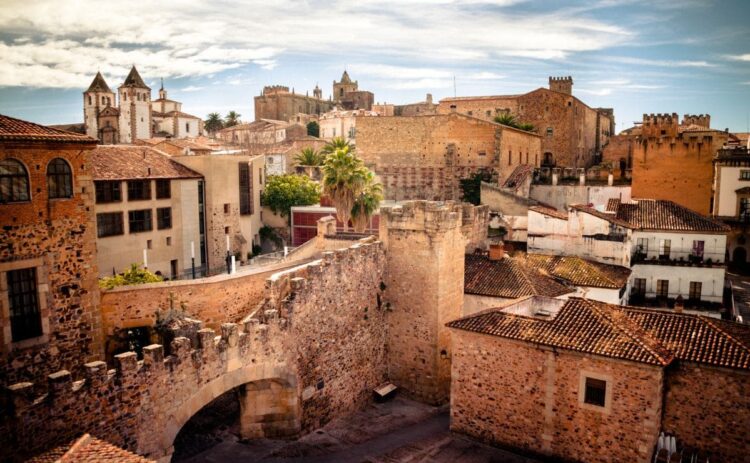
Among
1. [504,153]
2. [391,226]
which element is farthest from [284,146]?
[391,226]

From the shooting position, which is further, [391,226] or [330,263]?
[391,226]

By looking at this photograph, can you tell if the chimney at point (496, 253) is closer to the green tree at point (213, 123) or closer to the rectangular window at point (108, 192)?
the rectangular window at point (108, 192)

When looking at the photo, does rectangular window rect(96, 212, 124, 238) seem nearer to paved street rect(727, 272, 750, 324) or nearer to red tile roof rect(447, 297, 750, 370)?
red tile roof rect(447, 297, 750, 370)

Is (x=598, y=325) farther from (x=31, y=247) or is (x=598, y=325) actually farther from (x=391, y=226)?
(x=31, y=247)

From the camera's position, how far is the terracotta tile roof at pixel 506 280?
23.9 metres

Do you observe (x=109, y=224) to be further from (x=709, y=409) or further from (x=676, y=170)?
(x=676, y=170)

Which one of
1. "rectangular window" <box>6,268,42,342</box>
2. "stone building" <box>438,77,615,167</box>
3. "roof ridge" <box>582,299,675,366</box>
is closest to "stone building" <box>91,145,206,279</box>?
"rectangular window" <box>6,268,42,342</box>

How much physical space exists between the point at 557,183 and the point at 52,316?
35.1 metres

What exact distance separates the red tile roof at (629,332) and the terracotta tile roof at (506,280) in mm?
4584

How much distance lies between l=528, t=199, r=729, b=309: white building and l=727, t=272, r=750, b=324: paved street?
1.83 meters

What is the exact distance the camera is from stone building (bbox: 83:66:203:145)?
2665 inches

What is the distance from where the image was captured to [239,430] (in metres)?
A: 18.6

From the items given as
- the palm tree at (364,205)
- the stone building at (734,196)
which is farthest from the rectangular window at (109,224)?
the stone building at (734,196)

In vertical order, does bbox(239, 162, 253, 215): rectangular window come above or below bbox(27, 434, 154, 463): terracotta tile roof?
above
